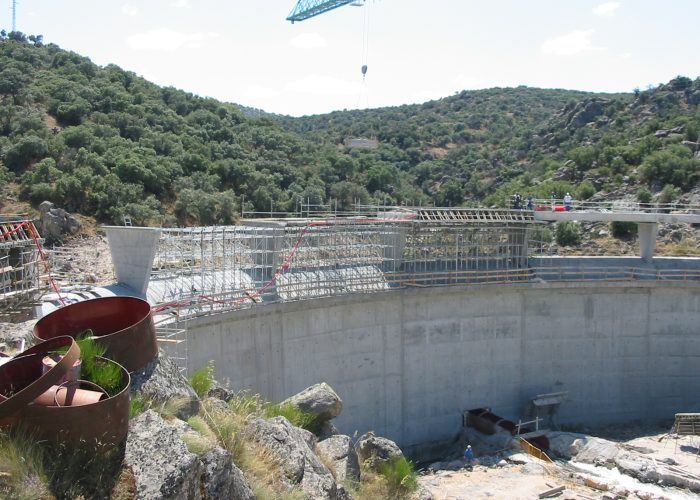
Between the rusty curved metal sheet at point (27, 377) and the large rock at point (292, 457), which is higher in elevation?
the rusty curved metal sheet at point (27, 377)

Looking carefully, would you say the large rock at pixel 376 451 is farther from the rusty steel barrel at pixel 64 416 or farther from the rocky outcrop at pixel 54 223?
the rocky outcrop at pixel 54 223

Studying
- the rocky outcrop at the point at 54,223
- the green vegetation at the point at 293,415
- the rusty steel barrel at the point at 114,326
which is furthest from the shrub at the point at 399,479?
the rocky outcrop at the point at 54,223

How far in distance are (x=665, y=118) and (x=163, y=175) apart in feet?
152

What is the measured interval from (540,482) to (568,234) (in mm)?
25189

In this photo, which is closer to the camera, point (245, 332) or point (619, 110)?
point (245, 332)

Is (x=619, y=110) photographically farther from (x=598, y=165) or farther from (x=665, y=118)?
(x=598, y=165)

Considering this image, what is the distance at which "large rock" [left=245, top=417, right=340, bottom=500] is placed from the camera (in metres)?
8.90

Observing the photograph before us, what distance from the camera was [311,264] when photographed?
24.6 m

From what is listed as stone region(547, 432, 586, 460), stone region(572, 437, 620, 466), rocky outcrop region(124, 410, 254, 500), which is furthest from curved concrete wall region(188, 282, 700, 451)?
rocky outcrop region(124, 410, 254, 500)

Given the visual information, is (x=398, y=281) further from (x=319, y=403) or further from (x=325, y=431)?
(x=325, y=431)

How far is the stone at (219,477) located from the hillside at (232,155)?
29722 mm

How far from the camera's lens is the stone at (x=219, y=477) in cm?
682

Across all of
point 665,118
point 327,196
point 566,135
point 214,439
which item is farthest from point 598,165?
point 214,439

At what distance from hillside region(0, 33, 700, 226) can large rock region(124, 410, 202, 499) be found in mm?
29875
